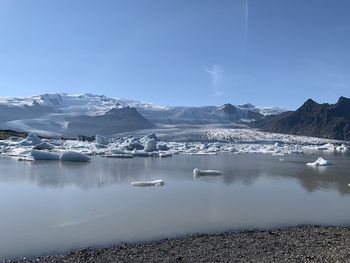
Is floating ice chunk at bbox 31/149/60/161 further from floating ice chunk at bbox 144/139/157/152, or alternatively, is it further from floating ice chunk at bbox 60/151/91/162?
floating ice chunk at bbox 144/139/157/152

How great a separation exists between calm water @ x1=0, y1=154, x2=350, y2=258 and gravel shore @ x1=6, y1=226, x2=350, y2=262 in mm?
841

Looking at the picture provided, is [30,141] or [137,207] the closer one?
[137,207]

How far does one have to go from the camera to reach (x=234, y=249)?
33.7 feet

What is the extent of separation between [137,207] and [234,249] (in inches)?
230

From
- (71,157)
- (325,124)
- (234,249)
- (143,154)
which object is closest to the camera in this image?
(234,249)

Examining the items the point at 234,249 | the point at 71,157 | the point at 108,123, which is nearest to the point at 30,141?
the point at 71,157

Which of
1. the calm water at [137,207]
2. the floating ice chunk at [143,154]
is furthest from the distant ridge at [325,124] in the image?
the calm water at [137,207]

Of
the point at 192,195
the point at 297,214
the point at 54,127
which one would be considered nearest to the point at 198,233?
the point at 297,214

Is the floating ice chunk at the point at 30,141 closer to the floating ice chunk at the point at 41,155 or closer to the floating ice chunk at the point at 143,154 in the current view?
the floating ice chunk at the point at 143,154

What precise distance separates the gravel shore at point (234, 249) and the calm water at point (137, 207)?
33.1 inches

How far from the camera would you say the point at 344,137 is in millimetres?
171125

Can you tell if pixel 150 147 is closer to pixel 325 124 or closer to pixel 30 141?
pixel 30 141

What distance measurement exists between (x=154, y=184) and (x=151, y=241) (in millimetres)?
10400

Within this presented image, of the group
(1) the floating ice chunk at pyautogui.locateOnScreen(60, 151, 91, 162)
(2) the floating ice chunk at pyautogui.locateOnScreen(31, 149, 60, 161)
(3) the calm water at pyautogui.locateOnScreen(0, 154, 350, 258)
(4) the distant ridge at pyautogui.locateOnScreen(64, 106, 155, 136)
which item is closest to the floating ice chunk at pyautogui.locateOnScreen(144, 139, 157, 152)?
(1) the floating ice chunk at pyautogui.locateOnScreen(60, 151, 91, 162)
